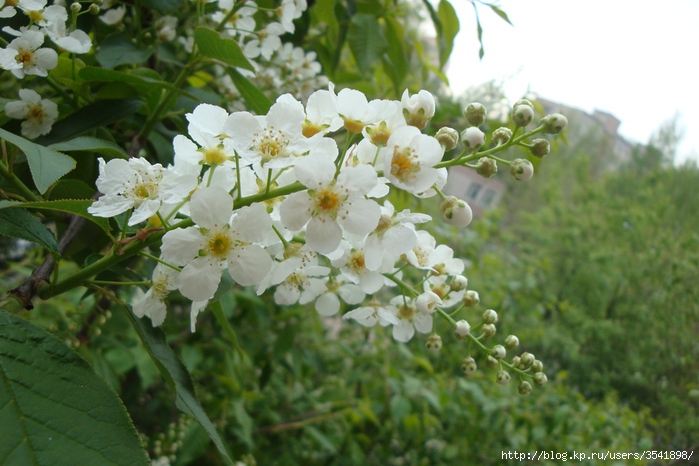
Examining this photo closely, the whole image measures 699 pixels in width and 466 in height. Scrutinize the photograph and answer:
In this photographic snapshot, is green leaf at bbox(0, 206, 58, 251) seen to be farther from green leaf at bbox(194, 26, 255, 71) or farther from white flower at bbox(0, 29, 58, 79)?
green leaf at bbox(194, 26, 255, 71)

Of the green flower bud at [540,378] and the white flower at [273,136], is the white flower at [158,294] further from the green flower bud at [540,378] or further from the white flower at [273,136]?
the green flower bud at [540,378]

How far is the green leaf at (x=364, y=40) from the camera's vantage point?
123 centimetres

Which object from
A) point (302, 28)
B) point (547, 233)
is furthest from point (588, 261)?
point (302, 28)

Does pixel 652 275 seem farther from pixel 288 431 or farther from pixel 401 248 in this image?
pixel 401 248

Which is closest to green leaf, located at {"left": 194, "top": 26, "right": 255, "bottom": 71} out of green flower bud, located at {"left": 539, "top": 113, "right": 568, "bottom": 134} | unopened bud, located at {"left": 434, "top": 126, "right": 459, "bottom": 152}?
unopened bud, located at {"left": 434, "top": 126, "right": 459, "bottom": 152}

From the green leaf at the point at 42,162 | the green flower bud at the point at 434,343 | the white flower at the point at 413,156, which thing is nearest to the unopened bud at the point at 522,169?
the white flower at the point at 413,156

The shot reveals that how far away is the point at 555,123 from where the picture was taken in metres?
0.66

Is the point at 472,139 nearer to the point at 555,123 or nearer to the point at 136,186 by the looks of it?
the point at 555,123

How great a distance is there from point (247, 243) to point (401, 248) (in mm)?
202

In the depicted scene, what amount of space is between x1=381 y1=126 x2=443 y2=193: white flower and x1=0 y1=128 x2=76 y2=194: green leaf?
40 cm

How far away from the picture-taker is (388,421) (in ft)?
8.57

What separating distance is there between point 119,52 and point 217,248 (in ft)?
1.92

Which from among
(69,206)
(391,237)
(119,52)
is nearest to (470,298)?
(391,237)

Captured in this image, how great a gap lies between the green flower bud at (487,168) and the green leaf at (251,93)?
0.48m
